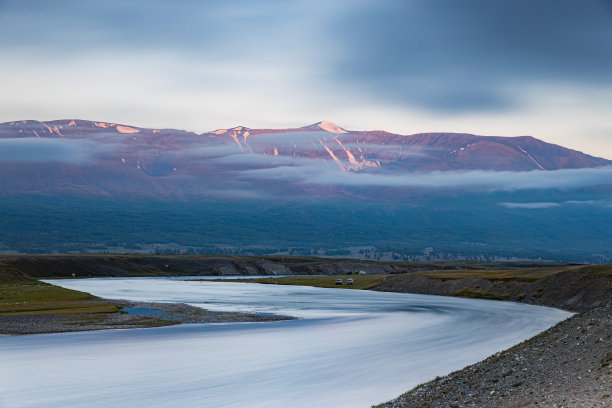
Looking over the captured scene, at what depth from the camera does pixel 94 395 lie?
38750 mm

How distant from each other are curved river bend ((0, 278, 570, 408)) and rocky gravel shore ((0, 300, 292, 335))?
4.31m

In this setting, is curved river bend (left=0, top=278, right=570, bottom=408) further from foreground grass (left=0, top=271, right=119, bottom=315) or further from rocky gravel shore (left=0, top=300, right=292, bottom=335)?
foreground grass (left=0, top=271, right=119, bottom=315)

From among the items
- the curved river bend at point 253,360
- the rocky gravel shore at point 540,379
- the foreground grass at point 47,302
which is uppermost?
the rocky gravel shore at point 540,379

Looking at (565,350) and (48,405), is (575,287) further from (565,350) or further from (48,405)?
(48,405)

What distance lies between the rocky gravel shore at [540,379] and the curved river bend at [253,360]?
4.91 m

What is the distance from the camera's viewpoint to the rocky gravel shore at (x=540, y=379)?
26.8 meters

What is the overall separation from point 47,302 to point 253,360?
61.1m

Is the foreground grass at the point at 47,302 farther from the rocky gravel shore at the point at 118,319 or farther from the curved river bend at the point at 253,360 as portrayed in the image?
the curved river bend at the point at 253,360

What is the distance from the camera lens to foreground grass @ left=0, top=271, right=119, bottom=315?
290 ft

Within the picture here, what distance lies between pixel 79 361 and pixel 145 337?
48.5ft

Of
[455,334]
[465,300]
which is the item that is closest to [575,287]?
[465,300]

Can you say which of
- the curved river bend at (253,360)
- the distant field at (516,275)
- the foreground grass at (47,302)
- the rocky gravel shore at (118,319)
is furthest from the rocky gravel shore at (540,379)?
the distant field at (516,275)

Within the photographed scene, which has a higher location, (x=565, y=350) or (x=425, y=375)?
(x=565, y=350)

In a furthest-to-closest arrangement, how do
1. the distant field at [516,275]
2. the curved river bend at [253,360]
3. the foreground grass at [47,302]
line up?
the distant field at [516,275] < the foreground grass at [47,302] < the curved river bend at [253,360]
